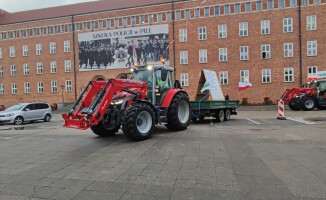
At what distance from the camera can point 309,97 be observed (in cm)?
1952

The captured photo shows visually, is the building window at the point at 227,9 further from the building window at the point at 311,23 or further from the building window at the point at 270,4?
the building window at the point at 311,23

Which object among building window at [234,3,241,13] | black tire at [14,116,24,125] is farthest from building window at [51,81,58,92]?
building window at [234,3,241,13]

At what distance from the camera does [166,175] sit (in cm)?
409

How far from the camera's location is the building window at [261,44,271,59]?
96.6 ft

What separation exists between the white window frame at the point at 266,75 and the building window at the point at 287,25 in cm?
533

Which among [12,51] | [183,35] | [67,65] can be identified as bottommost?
[67,65]

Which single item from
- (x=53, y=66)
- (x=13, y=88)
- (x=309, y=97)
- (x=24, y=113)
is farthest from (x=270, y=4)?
(x=13, y=88)

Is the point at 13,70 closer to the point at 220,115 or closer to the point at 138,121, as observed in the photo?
the point at 220,115

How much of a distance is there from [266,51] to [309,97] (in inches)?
461

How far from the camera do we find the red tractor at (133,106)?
636cm

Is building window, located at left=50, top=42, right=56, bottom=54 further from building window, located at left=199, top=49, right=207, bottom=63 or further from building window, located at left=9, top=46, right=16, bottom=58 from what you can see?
building window, located at left=199, top=49, right=207, bottom=63

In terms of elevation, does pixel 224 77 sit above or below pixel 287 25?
below

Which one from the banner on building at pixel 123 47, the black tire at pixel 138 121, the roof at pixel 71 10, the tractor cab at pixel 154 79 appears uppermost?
the roof at pixel 71 10

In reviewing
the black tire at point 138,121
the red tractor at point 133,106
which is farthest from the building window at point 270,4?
the black tire at point 138,121
